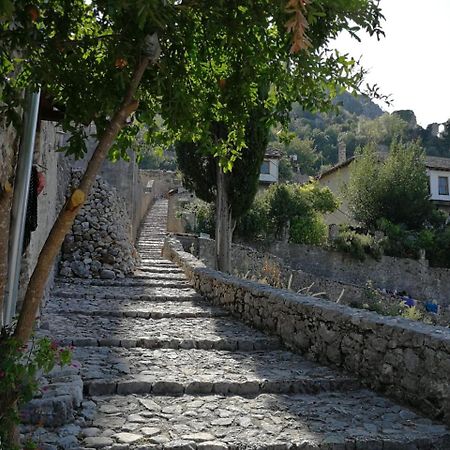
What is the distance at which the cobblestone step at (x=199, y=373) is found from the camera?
4.47 m

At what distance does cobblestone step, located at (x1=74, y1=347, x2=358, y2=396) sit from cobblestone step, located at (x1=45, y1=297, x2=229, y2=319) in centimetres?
205

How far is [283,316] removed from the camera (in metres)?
6.41

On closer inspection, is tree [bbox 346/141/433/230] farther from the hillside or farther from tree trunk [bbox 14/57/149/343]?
tree trunk [bbox 14/57/149/343]

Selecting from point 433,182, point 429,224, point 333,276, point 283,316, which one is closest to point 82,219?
point 283,316

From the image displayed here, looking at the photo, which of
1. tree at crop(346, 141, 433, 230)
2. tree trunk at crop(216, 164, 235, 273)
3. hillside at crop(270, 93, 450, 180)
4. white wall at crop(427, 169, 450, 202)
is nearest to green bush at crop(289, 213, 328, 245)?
tree at crop(346, 141, 433, 230)

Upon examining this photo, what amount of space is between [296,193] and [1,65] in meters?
23.7

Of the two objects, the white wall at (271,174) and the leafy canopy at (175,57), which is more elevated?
the white wall at (271,174)

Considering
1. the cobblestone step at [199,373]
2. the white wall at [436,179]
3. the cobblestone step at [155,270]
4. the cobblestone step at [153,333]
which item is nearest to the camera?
the cobblestone step at [199,373]

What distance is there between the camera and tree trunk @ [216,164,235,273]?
14469 mm

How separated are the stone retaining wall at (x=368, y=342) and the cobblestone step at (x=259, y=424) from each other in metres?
0.19

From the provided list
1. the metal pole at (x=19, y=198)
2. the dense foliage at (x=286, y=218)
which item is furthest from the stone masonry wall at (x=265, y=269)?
the metal pole at (x=19, y=198)

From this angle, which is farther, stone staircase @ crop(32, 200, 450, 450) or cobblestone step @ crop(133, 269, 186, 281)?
cobblestone step @ crop(133, 269, 186, 281)

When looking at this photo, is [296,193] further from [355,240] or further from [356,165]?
[356,165]

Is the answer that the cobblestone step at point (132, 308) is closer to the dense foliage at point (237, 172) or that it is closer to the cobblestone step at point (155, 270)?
the cobblestone step at point (155, 270)
